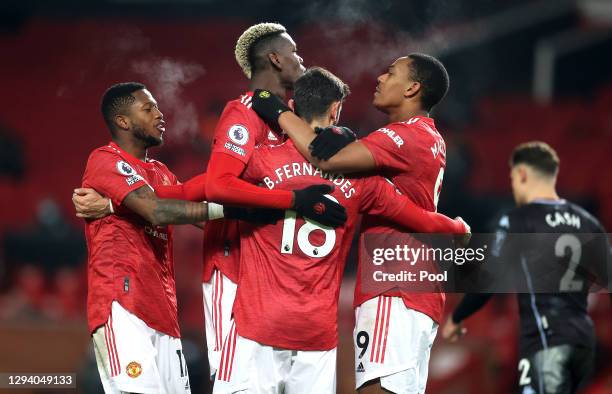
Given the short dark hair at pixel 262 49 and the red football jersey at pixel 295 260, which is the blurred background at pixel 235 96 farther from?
the red football jersey at pixel 295 260

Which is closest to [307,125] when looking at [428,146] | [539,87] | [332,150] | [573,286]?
[332,150]

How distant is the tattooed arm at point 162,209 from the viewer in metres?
4.82

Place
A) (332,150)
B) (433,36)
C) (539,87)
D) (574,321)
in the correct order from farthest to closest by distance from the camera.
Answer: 1. (539,87)
2. (433,36)
3. (574,321)
4. (332,150)

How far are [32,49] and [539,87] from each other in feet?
28.6

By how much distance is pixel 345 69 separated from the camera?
1149 centimetres

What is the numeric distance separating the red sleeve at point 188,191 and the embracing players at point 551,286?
6.82ft

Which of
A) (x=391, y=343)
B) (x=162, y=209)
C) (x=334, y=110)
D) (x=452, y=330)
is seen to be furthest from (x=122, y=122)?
(x=452, y=330)

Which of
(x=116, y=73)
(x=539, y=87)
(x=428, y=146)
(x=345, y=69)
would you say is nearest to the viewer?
(x=428, y=146)

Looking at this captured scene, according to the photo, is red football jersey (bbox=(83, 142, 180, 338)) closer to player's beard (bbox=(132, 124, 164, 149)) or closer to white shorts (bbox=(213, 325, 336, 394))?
player's beard (bbox=(132, 124, 164, 149))

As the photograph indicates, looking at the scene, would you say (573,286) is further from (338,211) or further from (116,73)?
(116,73)

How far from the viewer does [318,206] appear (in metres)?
4.41

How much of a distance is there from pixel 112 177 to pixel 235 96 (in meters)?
9.24

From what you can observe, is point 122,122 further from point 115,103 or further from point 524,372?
Result: point 524,372

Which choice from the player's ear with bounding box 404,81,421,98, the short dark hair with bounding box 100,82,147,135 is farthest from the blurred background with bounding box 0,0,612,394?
the player's ear with bounding box 404,81,421,98
